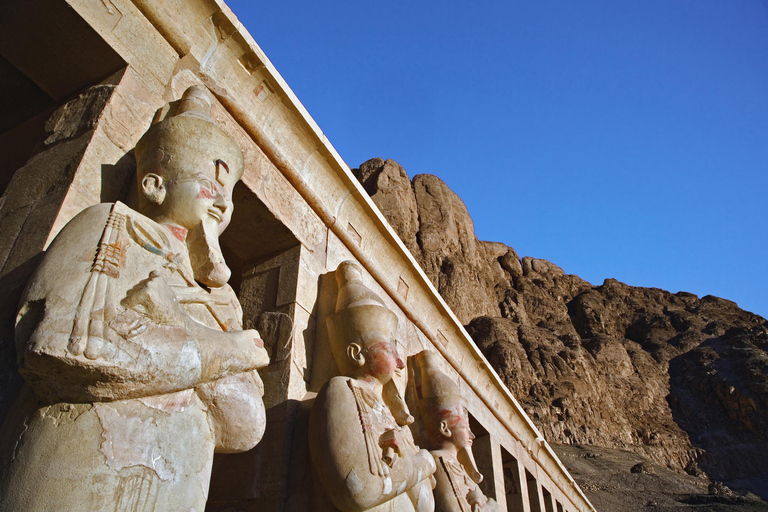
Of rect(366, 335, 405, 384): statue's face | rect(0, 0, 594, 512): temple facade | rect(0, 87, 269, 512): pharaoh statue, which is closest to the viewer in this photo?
rect(0, 87, 269, 512): pharaoh statue

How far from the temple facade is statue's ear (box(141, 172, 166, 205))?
0.79ft

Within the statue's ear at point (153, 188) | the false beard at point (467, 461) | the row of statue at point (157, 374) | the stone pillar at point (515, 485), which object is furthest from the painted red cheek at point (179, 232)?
Answer: the stone pillar at point (515, 485)

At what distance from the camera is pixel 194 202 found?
2.16 m

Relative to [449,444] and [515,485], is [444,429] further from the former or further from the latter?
[515,485]

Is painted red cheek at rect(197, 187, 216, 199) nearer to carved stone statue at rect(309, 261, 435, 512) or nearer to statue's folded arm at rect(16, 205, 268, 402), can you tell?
statue's folded arm at rect(16, 205, 268, 402)

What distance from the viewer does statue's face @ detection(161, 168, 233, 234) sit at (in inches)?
84.4

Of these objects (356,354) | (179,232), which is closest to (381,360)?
(356,354)

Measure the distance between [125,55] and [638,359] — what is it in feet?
117

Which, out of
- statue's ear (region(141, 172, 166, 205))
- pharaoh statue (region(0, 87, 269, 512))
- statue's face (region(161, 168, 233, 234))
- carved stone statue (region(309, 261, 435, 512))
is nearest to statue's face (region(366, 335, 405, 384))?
carved stone statue (region(309, 261, 435, 512))

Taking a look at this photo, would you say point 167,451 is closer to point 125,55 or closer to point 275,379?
point 275,379

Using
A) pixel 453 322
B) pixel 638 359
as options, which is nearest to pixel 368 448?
pixel 453 322

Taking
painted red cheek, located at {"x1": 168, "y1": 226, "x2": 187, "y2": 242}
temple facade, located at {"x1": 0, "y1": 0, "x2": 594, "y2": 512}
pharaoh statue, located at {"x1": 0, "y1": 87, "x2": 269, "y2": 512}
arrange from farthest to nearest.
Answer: temple facade, located at {"x1": 0, "y1": 0, "x2": 594, "y2": 512} → painted red cheek, located at {"x1": 168, "y1": 226, "x2": 187, "y2": 242} → pharaoh statue, located at {"x1": 0, "y1": 87, "x2": 269, "y2": 512}

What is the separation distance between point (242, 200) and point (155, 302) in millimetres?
1700

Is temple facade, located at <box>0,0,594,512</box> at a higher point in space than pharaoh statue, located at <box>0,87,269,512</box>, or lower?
higher
